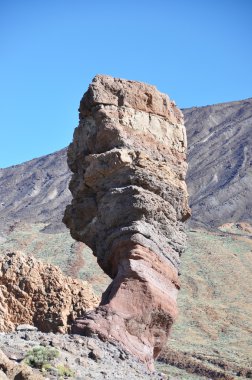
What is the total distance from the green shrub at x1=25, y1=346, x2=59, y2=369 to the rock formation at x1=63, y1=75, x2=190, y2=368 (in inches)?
60.7

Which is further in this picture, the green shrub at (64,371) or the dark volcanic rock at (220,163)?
the dark volcanic rock at (220,163)

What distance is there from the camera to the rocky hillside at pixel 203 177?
83.8 metres

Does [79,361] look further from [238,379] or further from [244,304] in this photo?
[244,304]

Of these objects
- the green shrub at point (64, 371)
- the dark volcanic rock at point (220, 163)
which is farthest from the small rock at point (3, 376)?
the dark volcanic rock at point (220, 163)

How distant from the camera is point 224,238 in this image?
2159 inches

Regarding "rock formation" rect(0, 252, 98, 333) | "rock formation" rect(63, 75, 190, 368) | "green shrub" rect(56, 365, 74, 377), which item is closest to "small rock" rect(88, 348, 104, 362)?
"rock formation" rect(63, 75, 190, 368)

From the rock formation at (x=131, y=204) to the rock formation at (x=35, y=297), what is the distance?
113 cm

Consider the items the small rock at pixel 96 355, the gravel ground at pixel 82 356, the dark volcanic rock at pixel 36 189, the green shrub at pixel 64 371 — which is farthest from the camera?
the dark volcanic rock at pixel 36 189

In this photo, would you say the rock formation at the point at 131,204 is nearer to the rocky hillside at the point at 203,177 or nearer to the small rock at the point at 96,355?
the small rock at the point at 96,355

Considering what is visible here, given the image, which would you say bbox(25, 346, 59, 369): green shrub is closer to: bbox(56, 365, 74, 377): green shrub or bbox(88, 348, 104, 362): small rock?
bbox(56, 365, 74, 377): green shrub

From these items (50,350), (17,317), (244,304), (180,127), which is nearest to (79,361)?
(50,350)

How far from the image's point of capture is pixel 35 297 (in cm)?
1320

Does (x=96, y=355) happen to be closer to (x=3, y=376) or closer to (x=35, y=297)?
(x=3, y=376)

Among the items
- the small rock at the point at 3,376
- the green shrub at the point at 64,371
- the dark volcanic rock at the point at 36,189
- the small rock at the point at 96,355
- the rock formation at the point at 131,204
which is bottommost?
the small rock at the point at 3,376
